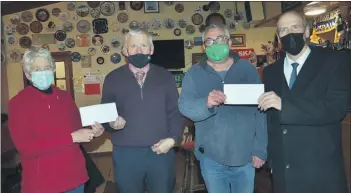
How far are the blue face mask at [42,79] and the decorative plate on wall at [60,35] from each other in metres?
4.80

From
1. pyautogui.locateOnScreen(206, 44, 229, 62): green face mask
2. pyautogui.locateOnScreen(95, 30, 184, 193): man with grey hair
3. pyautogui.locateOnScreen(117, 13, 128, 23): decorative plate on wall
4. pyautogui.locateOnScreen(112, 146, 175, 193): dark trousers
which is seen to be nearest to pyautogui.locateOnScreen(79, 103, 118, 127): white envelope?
pyautogui.locateOnScreen(95, 30, 184, 193): man with grey hair

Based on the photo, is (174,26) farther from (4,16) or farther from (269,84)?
(269,84)

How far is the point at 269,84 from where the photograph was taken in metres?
1.76

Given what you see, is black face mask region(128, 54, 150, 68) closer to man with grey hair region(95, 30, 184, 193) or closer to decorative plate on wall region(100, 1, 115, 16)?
man with grey hair region(95, 30, 184, 193)

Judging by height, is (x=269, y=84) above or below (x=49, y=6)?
below

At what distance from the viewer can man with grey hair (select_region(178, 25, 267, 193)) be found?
5.72 ft

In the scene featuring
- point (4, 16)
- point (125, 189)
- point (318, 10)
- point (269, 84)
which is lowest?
point (125, 189)

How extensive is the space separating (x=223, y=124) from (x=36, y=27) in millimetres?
5433

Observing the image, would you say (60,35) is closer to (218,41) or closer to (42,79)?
(42,79)

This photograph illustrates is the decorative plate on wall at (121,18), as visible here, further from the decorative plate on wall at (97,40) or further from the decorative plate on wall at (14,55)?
the decorative plate on wall at (14,55)

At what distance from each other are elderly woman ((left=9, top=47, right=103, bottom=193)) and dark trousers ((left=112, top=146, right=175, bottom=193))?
0.68ft

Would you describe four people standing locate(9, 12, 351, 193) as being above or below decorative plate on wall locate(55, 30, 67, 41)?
below

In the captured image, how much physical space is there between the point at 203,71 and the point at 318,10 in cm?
272

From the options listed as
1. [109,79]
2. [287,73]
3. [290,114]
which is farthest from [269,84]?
[109,79]
